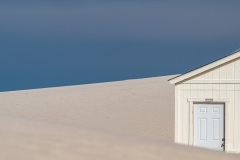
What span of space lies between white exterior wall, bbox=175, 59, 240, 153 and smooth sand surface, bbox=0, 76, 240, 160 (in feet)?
8.41

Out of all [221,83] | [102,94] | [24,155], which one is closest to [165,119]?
[102,94]

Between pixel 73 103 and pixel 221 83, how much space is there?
27945 millimetres

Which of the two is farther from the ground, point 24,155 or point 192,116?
point 192,116

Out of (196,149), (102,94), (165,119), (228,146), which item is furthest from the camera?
(102,94)

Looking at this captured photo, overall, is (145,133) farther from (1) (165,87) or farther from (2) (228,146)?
(1) (165,87)

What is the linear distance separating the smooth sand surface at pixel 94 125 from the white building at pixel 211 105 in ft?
8.49

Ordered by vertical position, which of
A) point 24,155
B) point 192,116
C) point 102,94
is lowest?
point 24,155

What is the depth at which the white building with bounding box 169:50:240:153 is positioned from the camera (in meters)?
18.9

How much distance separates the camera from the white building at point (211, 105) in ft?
61.9

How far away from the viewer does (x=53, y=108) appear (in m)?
43.4

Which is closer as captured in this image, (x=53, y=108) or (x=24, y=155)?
(x=24, y=155)

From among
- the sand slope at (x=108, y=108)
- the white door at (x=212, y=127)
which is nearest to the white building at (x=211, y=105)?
the white door at (x=212, y=127)

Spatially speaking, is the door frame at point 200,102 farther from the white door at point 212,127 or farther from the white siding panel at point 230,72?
the white siding panel at point 230,72

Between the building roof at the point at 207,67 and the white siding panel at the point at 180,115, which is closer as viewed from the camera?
the building roof at the point at 207,67
